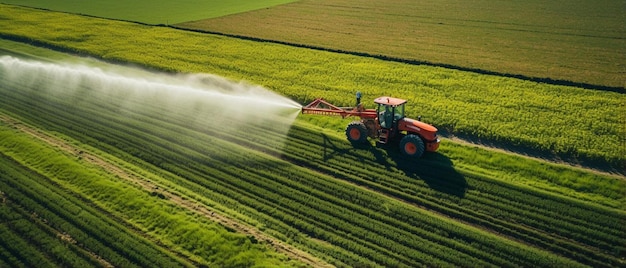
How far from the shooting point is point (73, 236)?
47.2 feet

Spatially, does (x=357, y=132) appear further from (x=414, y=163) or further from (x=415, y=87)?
(x=415, y=87)

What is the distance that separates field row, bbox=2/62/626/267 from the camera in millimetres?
13953

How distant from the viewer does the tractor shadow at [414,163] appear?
17594 millimetres

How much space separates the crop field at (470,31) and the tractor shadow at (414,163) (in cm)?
1612

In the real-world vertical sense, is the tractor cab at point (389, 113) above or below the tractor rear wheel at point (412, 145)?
above

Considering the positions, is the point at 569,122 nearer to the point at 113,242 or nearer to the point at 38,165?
the point at 113,242

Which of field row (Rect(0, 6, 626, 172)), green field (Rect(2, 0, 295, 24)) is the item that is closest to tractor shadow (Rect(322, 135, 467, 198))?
field row (Rect(0, 6, 626, 172))

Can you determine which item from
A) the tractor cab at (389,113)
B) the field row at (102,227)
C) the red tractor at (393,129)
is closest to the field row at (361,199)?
the red tractor at (393,129)

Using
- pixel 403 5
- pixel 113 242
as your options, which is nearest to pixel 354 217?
pixel 113 242

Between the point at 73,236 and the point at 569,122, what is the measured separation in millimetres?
24289

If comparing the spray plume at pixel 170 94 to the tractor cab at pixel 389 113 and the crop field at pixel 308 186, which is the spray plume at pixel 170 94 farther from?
the tractor cab at pixel 389 113

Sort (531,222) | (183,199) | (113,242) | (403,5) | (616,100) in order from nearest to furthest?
(113,242) → (531,222) → (183,199) → (616,100) → (403,5)

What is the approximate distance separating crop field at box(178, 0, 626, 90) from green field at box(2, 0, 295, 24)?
4198mm

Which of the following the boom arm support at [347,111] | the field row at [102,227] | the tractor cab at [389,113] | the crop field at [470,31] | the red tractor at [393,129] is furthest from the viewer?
the crop field at [470,31]
